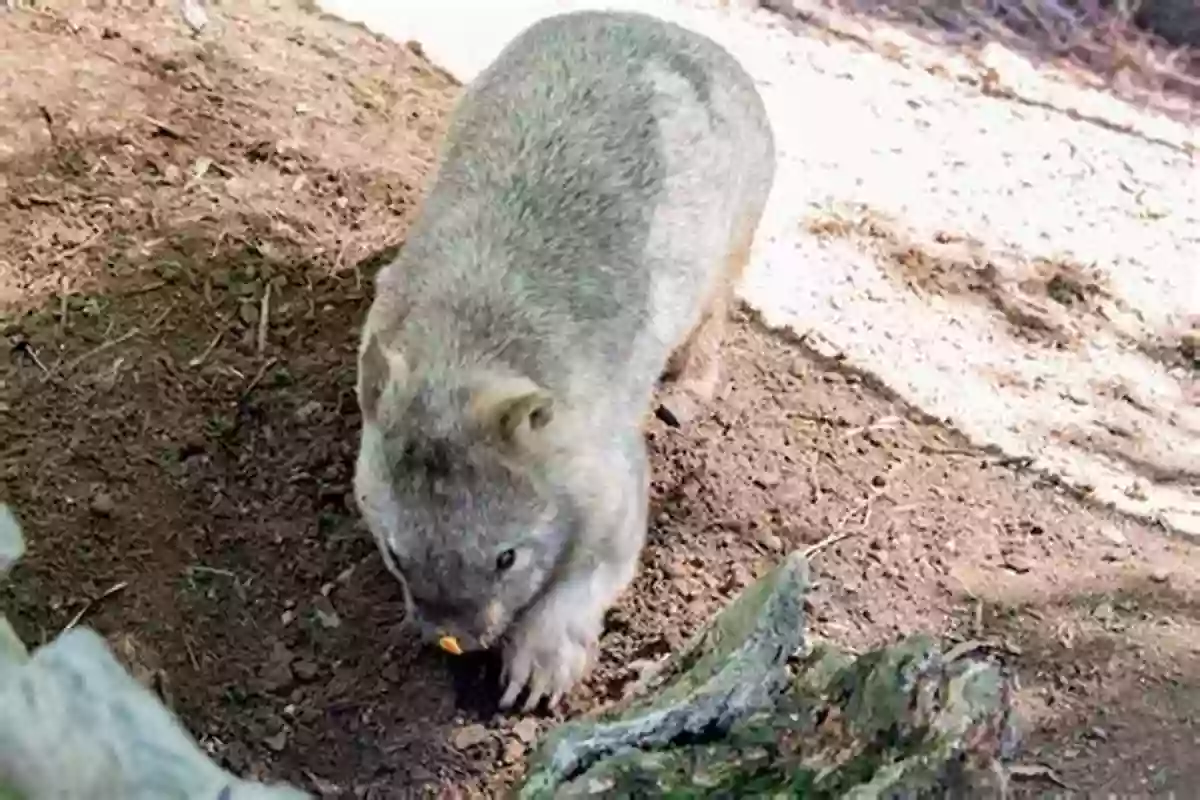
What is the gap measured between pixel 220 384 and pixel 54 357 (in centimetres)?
40

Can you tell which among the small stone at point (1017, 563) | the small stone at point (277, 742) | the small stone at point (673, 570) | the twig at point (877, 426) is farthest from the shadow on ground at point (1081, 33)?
the small stone at point (277, 742)

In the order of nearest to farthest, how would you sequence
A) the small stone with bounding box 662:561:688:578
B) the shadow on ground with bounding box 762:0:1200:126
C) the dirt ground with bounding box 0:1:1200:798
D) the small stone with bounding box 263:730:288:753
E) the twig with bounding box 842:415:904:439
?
the small stone with bounding box 263:730:288:753
the dirt ground with bounding box 0:1:1200:798
the small stone with bounding box 662:561:688:578
the twig with bounding box 842:415:904:439
the shadow on ground with bounding box 762:0:1200:126

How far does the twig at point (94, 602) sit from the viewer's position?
3.34 m

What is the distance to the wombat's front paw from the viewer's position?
11.4 ft

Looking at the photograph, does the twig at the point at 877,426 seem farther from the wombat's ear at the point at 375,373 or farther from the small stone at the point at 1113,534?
→ the wombat's ear at the point at 375,373

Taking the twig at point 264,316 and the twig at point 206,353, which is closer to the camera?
the twig at point 206,353

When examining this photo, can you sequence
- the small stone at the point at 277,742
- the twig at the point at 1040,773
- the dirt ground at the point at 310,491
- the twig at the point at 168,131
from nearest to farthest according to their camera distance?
1. the twig at the point at 1040,773
2. the small stone at the point at 277,742
3. the dirt ground at the point at 310,491
4. the twig at the point at 168,131

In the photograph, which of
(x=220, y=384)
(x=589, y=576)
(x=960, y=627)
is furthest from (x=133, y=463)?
(x=960, y=627)

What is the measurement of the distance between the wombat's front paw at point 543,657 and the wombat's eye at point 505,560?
248 mm

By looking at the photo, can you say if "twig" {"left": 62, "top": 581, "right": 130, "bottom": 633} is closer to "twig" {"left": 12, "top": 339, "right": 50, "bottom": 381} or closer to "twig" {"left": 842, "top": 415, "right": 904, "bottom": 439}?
"twig" {"left": 12, "top": 339, "right": 50, "bottom": 381}

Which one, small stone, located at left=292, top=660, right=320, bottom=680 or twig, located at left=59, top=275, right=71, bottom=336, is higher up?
twig, located at left=59, top=275, right=71, bottom=336

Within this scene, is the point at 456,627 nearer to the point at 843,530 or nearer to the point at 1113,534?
the point at 843,530

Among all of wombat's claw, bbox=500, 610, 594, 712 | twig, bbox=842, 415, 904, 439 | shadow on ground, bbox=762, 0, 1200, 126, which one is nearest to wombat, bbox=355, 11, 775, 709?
wombat's claw, bbox=500, 610, 594, 712

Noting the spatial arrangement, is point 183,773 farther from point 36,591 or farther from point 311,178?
point 311,178
